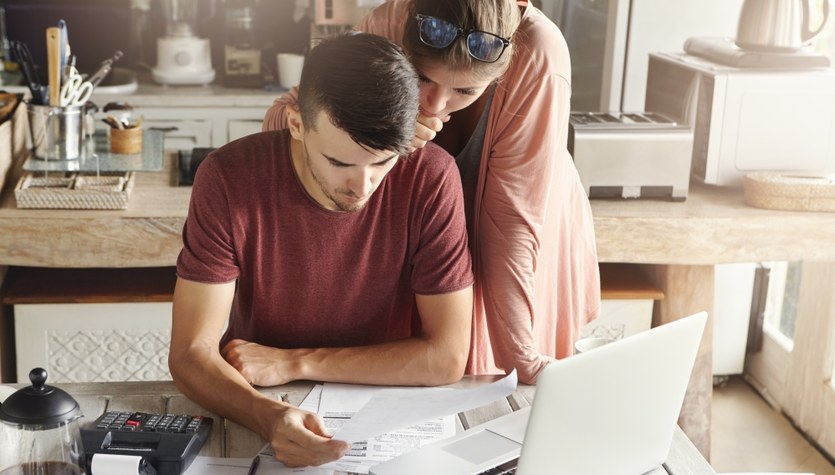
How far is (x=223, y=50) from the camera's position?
3.98 meters

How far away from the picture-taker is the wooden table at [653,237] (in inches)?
89.5

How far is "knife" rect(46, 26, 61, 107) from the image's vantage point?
2375 millimetres

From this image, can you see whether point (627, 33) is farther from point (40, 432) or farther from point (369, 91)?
point (40, 432)

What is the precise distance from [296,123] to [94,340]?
126cm

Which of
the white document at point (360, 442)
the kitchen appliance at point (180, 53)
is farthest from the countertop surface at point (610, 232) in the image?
the kitchen appliance at point (180, 53)

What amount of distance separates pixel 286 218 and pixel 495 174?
0.37m

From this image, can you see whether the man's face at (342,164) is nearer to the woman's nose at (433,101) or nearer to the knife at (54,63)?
the woman's nose at (433,101)

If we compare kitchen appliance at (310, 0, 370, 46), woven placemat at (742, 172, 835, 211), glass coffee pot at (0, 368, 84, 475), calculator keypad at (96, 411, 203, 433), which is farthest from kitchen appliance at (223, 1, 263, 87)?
glass coffee pot at (0, 368, 84, 475)

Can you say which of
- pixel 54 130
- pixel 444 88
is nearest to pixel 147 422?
pixel 444 88

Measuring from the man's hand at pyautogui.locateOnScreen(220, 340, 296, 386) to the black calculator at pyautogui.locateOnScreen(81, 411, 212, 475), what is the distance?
0.14 metres

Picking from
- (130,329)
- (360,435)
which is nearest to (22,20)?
(130,329)

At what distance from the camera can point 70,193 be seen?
2.29m

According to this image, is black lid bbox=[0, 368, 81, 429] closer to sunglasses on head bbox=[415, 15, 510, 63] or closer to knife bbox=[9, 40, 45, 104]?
sunglasses on head bbox=[415, 15, 510, 63]

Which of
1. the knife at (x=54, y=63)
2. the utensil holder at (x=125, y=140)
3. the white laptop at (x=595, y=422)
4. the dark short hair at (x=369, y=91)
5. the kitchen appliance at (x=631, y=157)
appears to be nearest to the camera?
the white laptop at (x=595, y=422)
